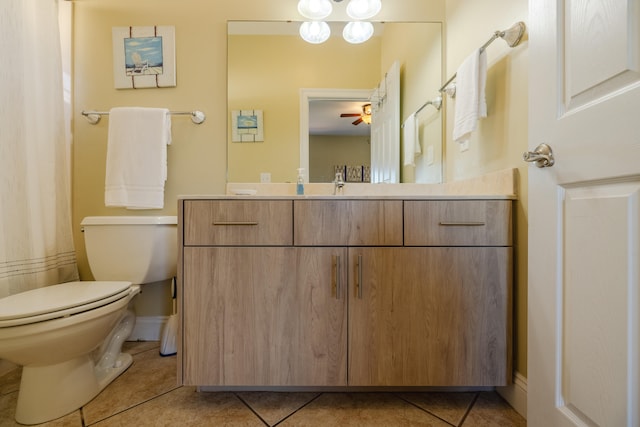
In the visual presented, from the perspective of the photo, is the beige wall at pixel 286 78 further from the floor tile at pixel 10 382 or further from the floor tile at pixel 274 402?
the floor tile at pixel 10 382

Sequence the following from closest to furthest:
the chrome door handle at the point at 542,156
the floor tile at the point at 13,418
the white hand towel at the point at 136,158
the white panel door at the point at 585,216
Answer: the white panel door at the point at 585,216
the chrome door handle at the point at 542,156
the floor tile at the point at 13,418
the white hand towel at the point at 136,158

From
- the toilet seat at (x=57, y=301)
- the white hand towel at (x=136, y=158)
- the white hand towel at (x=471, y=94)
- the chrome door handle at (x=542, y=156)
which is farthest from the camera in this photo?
the white hand towel at (x=136, y=158)

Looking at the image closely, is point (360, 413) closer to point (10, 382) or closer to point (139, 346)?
point (139, 346)

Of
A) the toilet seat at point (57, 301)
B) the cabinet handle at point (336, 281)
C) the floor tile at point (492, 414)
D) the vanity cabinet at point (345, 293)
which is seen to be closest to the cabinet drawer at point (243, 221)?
the vanity cabinet at point (345, 293)

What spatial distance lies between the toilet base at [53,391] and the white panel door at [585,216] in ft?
5.09

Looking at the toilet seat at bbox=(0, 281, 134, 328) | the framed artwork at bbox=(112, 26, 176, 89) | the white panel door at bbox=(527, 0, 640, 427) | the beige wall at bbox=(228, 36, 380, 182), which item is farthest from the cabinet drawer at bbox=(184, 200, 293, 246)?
the framed artwork at bbox=(112, 26, 176, 89)

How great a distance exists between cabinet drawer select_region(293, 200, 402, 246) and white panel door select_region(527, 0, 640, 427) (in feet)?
1.35

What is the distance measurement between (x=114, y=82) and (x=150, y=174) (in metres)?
0.63

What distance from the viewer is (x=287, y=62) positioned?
155 cm

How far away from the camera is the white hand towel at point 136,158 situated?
1443 mm

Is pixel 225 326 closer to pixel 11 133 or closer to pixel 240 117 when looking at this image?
pixel 240 117

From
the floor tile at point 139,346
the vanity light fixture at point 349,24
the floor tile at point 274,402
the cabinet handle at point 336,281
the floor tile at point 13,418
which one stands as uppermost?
the vanity light fixture at point 349,24

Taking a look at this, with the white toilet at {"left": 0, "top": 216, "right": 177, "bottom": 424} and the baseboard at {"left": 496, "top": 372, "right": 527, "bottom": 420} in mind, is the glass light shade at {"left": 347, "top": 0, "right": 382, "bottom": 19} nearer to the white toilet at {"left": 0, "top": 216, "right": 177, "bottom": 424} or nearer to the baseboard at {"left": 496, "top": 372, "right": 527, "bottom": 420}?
the white toilet at {"left": 0, "top": 216, "right": 177, "bottom": 424}

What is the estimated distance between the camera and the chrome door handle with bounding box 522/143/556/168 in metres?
A: 0.73
